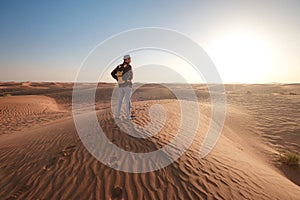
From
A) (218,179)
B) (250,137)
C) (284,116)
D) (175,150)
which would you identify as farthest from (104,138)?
(284,116)

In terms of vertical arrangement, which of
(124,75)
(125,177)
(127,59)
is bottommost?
(125,177)

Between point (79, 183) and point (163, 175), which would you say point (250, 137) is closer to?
point (163, 175)

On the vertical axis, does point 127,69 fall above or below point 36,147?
above

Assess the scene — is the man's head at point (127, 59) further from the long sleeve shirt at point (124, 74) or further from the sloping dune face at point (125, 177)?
the sloping dune face at point (125, 177)

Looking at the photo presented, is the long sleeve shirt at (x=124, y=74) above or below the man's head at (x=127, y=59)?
below

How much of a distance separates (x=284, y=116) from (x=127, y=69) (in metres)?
12.9

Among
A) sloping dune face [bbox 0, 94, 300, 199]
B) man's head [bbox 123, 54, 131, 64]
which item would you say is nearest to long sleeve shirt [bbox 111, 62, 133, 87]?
man's head [bbox 123, 54, 131, 64]

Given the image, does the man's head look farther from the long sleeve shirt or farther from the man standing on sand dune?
the long sleeve shirt

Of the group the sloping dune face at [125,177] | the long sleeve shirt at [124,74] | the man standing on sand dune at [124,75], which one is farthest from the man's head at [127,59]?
the sloping dune face at [125,177]

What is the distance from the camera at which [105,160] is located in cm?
420

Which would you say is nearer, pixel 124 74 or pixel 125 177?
pixel 125 177

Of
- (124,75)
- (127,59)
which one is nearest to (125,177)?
(124,75)

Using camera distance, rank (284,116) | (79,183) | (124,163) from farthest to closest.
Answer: (284,116) → (124,163) → (79,183)

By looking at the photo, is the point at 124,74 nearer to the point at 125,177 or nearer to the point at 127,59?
the point at 127,59
